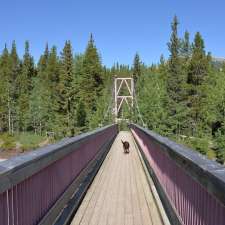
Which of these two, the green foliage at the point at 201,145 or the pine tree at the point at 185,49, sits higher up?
the pine tree at the point at 185,49

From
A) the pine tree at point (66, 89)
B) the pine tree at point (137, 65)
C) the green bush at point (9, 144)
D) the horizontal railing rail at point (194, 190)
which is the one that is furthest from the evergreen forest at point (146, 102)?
the horizontal railing rail at point (194, 190)

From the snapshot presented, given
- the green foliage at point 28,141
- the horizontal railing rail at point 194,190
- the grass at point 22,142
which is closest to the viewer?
the horizontal railing rail at point 194,190

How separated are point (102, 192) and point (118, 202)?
1.04 m

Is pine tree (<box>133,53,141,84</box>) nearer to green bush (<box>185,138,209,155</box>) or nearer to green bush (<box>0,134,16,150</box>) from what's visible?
green bush (<box>0,134,16,150</box>)

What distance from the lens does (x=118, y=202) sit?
7.48m

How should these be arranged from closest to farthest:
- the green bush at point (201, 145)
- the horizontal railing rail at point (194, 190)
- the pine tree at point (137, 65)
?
the horizontal railing rail at point (194, 190), the green bush at point (201, 145), the pine tree at point (137, 65)

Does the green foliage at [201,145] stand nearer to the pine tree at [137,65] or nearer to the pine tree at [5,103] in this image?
the pine tree at [5,103]

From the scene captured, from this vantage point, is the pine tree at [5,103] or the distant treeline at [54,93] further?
the pine tree at [5,103]

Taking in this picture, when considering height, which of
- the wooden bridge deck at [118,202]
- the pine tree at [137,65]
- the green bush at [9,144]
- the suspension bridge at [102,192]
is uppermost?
the pine tree at [137,65]

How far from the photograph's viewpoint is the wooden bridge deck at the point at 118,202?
6172 millimetres

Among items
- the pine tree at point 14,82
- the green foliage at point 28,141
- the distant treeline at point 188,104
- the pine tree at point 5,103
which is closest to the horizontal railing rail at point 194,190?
the distant treeline at point 188,104

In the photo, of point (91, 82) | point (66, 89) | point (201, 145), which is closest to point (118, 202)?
point (201, 145)

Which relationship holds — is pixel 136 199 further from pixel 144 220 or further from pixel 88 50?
pixel 88 50

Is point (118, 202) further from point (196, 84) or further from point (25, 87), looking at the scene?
point (25, 87)
